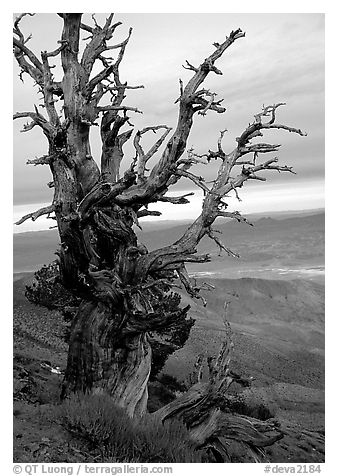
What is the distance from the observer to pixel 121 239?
980 cm

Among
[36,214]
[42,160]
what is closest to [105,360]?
[36,214]

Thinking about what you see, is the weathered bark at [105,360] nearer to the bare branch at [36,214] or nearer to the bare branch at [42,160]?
the bare branch at [36,214]

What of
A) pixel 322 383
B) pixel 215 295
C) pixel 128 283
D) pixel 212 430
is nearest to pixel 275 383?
pixel 322 383

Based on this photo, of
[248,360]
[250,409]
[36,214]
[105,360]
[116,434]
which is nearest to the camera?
[116,434]

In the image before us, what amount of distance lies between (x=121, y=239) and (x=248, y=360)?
11.2 meters

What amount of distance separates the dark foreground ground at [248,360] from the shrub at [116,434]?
219 millimetres

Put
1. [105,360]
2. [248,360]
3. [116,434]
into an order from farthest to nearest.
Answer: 1. [248,360]
2. [105,360]
3. [116,434]

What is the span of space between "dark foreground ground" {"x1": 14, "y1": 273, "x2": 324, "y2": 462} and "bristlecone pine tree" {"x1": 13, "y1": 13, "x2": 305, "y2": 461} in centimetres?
157

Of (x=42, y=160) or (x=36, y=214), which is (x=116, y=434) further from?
(x=42, y=160)

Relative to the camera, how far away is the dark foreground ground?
8133mm

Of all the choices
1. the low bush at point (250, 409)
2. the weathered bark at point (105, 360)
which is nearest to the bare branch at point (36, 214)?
the weathered bark at point (105, 360)
